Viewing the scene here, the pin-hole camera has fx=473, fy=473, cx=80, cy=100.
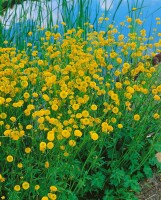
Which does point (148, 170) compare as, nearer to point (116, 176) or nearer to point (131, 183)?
point (131, 183)

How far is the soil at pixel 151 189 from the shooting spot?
368 cm

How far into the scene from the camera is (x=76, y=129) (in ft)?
10.5

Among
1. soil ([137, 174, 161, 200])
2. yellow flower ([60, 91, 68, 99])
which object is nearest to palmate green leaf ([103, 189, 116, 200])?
soil ([137, 174, 161, 200])

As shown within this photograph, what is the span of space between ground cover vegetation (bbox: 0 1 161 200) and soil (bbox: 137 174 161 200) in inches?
2.2

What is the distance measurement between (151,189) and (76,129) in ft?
3.07

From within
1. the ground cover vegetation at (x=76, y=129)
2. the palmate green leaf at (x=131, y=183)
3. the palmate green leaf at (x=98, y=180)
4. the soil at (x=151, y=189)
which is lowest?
the soil at (x=151, y=189)

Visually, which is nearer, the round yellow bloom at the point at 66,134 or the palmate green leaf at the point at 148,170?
the round yellow bloom at the point at 66,134

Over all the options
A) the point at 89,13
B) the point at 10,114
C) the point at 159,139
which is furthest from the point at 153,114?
the point at 89,13

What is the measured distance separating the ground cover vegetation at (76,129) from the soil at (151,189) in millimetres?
55

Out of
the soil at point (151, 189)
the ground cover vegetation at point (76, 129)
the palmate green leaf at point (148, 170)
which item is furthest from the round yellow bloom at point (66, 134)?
the soil at point (151, 189)

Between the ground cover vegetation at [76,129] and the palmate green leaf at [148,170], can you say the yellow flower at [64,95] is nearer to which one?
the ground cover vegetation at [76,129]

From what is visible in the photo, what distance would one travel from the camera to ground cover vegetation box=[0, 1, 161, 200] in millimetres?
2949

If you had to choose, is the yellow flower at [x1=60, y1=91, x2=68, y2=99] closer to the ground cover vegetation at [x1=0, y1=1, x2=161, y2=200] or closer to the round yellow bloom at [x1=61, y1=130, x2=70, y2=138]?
the ground cover vegetation at [x1=0, y1=1, x2=161, y2=200]

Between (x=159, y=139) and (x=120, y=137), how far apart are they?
291 millimetres
